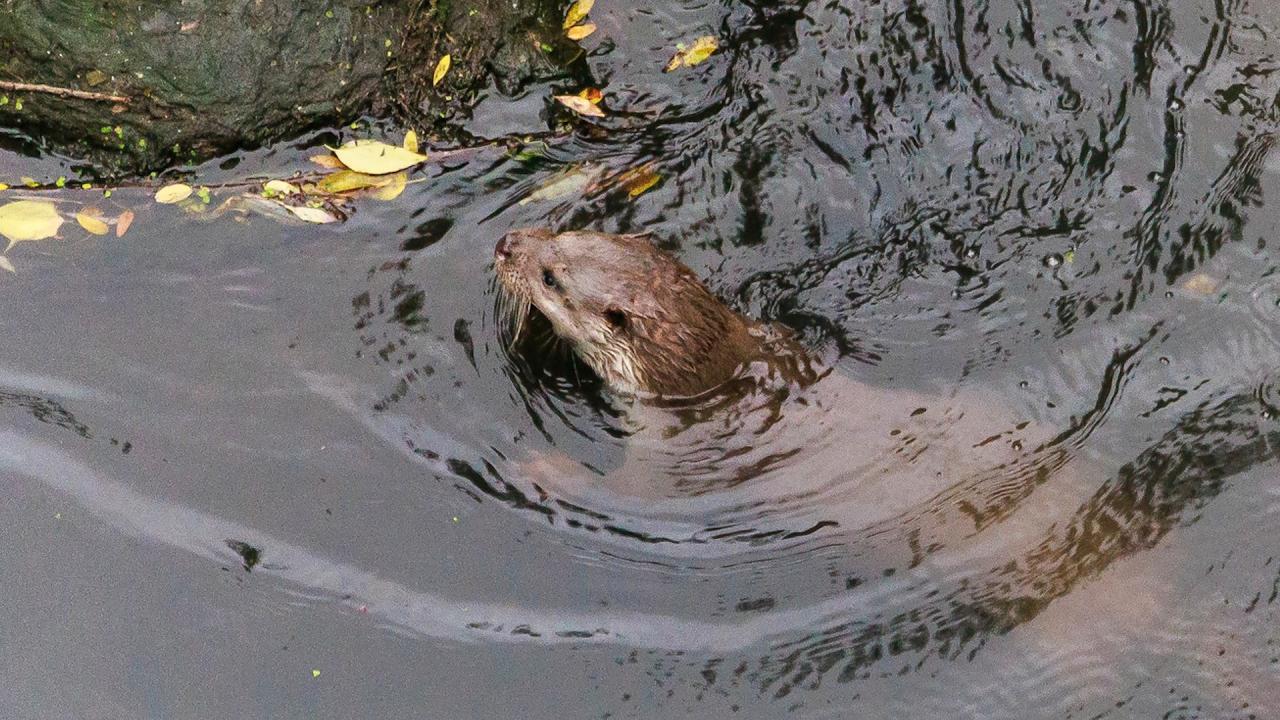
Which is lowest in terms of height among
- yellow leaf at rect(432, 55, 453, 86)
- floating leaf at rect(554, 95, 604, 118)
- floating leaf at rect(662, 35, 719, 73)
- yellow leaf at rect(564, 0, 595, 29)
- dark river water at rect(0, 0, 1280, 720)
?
dark river water at rect(0, 0, 1280, 720)

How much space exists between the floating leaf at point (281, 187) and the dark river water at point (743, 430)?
12cm

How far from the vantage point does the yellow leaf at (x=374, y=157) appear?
415 cm

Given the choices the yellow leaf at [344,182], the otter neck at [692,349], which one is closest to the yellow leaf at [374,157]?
the yellow leaf at [344,182]

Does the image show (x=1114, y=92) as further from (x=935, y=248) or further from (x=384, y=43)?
(x=384, y=43)

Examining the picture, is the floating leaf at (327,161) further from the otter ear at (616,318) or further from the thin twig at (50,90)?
the otter ear at (616,318)

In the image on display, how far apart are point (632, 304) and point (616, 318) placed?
0.30 ft

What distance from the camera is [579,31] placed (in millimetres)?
4461

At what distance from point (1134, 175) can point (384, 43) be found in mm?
2971

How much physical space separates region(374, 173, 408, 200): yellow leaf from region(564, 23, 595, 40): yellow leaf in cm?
93

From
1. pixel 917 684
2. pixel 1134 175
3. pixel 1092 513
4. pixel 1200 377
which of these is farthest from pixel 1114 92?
pixel 917 684

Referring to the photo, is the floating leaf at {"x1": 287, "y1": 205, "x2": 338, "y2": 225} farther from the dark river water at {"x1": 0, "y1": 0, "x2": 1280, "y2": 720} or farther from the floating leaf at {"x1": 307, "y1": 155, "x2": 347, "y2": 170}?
the floating leaf at {"x1": 307, "y1": 155, "x2": 347, "y2": 170}

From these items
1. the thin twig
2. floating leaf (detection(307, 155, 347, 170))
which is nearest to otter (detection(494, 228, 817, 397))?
floating leaf (detection(307, 155, 347, 170))

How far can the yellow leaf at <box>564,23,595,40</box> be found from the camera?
14.6ft

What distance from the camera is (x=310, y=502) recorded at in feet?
12.0
